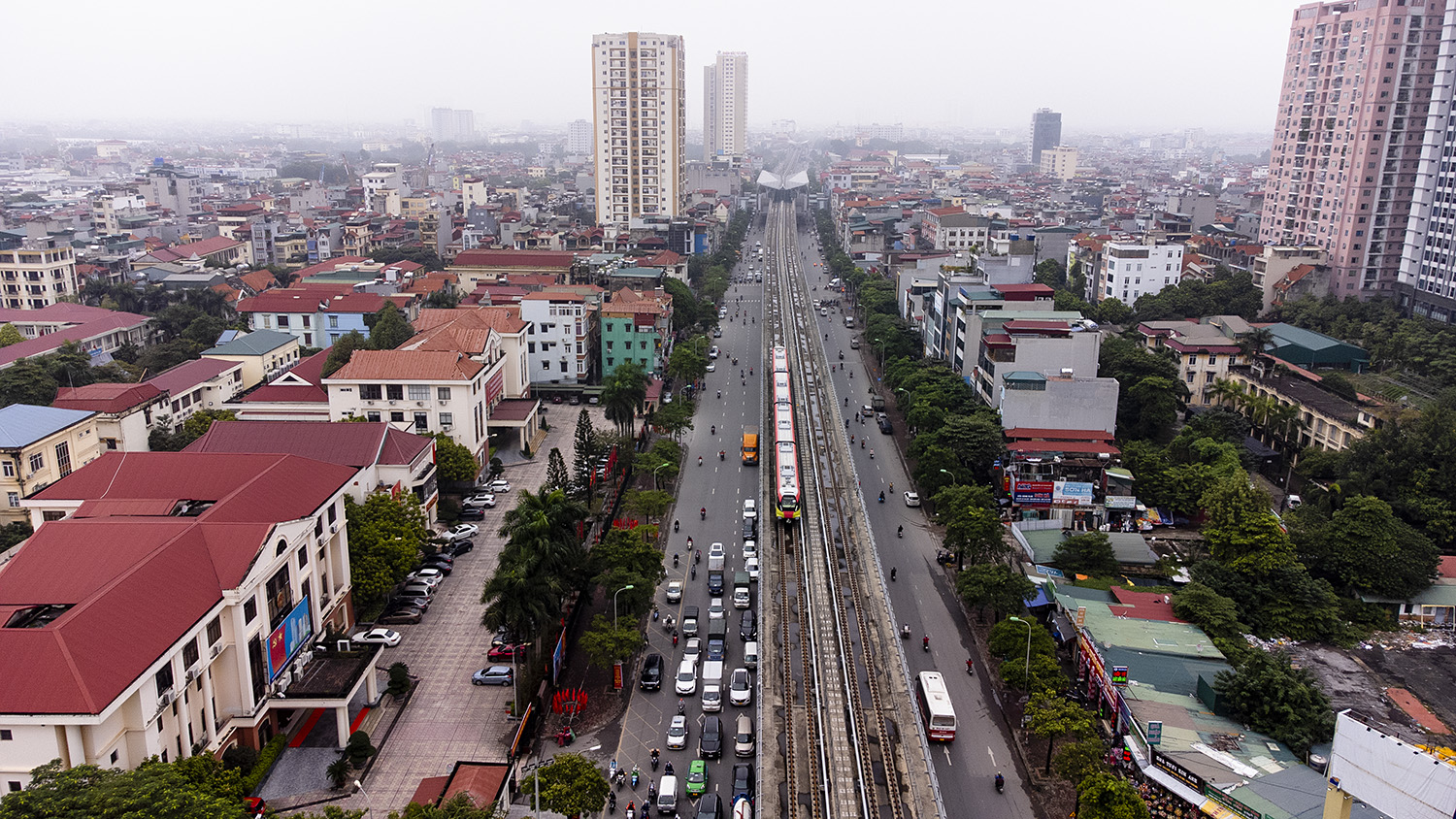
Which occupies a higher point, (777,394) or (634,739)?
(777,394)

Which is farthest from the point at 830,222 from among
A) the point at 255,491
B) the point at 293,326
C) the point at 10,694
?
the point at 10,694

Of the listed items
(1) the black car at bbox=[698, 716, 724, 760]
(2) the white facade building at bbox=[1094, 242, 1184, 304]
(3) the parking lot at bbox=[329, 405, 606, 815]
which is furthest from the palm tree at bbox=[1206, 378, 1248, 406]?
(3) the parking lot at bbox=[329, 405, 606, 815]

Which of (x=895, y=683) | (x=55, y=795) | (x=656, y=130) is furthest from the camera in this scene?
(x=656, y=130)

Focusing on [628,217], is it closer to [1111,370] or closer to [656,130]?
[656,130]

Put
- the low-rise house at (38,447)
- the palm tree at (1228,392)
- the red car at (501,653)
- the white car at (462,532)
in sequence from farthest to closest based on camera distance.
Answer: the palm tree at (1228,392) < the white car at (462,532) < the low-rise house at (38,447) < the red car at (501,653)

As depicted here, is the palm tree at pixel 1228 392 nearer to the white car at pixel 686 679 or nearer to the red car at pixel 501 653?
the white car at pixel 686 679

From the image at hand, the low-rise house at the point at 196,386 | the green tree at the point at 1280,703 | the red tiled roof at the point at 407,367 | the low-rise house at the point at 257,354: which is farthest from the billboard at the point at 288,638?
the low-rise house at the point at 257,354

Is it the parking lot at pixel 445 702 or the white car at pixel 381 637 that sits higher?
the white car at pixel 381 637

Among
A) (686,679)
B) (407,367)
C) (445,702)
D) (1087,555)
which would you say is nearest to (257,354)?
(407,367)
